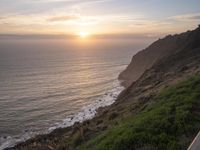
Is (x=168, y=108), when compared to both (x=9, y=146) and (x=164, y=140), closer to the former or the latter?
(x=164, y=140)

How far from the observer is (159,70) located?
154 feet

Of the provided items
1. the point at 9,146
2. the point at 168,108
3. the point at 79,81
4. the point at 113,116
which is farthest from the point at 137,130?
the point at 79,81

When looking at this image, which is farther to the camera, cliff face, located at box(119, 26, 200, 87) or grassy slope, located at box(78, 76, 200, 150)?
cliff face, located at box(119, 26, 200, 87)

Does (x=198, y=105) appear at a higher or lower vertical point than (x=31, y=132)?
higher

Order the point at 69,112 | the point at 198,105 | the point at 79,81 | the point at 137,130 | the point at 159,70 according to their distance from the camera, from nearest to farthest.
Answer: the point at 137,130, the point at 198,105, the point at 159,70, the point at 69,112, the point at 79,81

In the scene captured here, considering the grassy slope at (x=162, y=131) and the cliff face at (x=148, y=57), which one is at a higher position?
the grassy slope at (x=162, y=131)

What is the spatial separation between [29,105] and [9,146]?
2219 cm

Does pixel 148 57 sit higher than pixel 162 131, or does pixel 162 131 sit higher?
pixel 162 131

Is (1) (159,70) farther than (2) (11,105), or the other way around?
(2) (11,105)

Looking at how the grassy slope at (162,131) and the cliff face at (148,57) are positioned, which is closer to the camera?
the grassy slope at (162,131)

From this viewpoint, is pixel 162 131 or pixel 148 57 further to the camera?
pixel 148 57

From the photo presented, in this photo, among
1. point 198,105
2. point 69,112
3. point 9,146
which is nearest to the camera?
point 198,105

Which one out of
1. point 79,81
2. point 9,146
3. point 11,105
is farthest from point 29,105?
point 79,81

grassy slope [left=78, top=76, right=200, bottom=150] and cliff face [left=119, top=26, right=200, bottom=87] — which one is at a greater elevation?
grassy slope [left=78, top=76, right=200, bottom=150]
